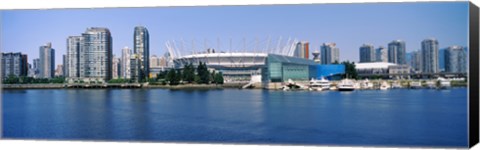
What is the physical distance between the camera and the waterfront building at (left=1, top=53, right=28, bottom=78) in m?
6.83

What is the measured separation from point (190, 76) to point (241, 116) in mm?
1059

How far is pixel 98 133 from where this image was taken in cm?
670

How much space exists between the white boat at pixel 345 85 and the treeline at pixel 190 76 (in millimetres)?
1550

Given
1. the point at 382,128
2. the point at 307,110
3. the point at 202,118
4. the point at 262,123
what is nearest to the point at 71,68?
the point at 202,118

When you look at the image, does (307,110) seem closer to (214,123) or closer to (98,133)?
(214,123)

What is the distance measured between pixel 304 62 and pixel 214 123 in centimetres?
128

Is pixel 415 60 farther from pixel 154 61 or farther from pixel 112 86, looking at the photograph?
pixel 112 86

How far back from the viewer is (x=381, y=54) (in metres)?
6.94

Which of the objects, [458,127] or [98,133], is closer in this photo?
[458,127]

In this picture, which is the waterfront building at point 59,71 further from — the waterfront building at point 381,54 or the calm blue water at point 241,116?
the waterfront building at point 381,54

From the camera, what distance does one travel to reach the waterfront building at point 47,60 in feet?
23.6

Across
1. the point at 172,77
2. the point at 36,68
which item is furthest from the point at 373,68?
the point at 36,68

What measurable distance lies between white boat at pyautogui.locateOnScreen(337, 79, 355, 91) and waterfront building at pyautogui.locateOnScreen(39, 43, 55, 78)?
344 centimetres

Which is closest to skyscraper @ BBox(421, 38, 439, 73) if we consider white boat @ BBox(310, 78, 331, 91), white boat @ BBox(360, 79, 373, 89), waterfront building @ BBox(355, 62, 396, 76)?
waterfront building @ BBox(355, 62, 396, 76)
